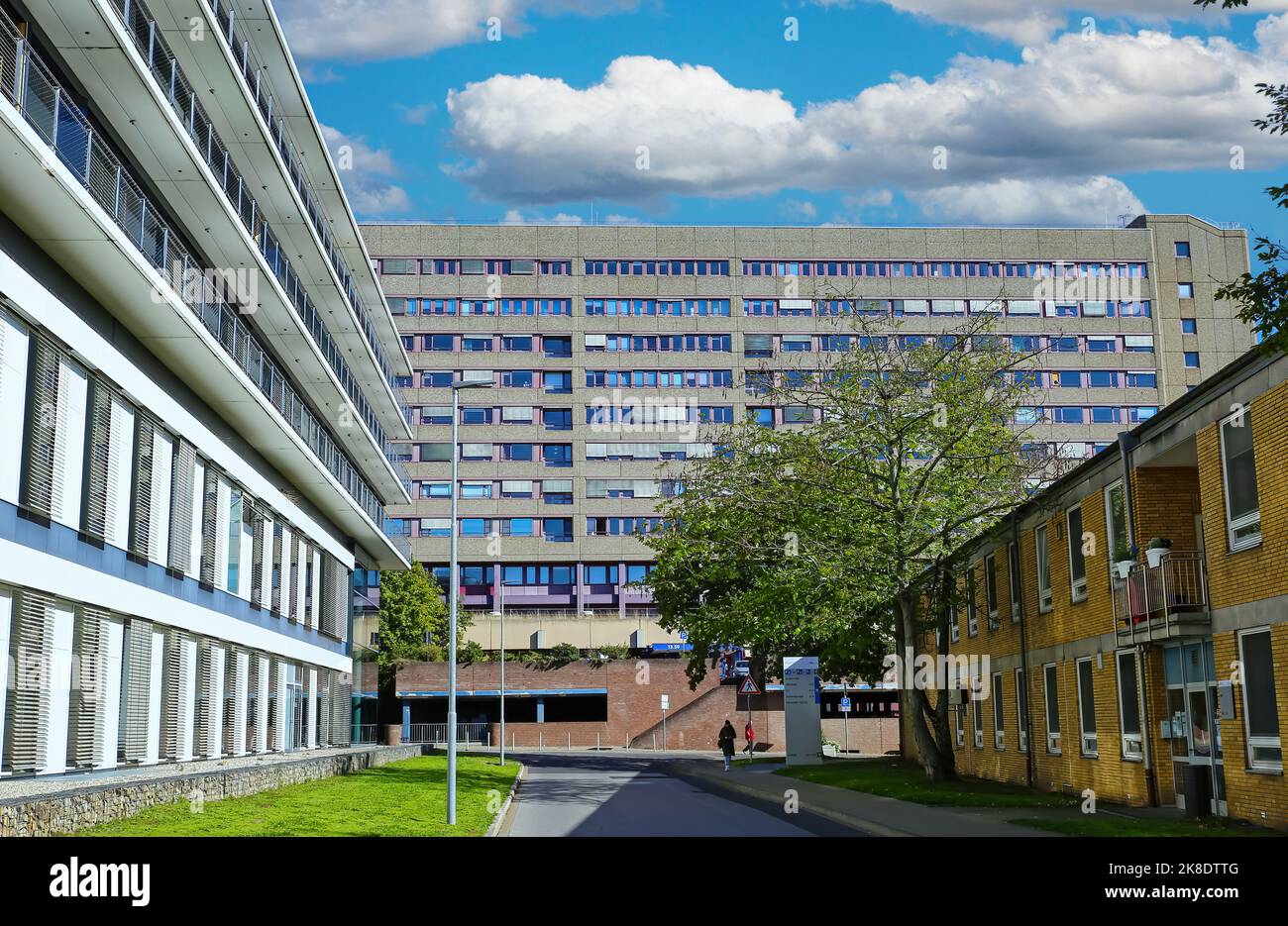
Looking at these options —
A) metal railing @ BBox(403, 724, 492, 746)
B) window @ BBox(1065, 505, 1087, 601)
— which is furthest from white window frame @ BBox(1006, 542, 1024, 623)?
metal railing @ BBox(403, 724, 492, 746)

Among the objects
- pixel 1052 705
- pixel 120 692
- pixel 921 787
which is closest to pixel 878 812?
pixel 921 787

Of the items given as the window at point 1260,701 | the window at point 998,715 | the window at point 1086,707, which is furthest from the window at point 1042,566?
the window at point 1260,701

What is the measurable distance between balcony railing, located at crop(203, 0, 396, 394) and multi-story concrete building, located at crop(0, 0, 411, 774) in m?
0.13

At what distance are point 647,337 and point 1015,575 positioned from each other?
61.0m

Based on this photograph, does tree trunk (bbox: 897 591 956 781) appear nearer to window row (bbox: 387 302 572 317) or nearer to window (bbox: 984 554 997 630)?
window (bbox: 984 554 997 630)

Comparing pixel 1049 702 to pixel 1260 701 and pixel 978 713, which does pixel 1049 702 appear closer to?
pixel 978 713

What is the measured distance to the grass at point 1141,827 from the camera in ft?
57.7

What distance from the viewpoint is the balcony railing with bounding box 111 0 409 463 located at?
2453 cm

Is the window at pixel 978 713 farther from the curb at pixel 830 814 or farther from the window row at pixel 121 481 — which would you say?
the window row at pixel 121 481

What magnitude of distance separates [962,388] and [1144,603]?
344 inches

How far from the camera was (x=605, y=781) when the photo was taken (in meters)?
37.3
